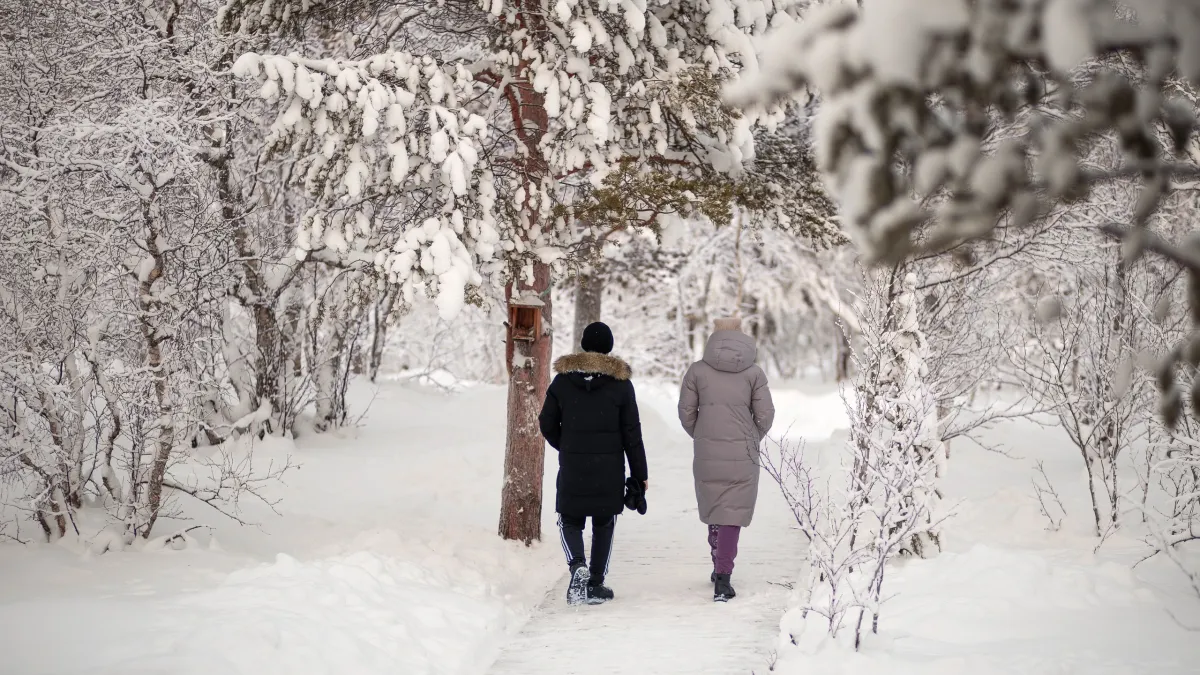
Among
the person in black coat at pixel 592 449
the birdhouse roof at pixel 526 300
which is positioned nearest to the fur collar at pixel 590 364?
the person in black coat at pixel 592 449

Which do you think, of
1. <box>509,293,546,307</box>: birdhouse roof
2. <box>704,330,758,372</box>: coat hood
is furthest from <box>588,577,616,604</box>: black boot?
<box>509,293,546,307</box>: birdhouse roof

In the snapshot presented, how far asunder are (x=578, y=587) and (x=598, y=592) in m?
0.16

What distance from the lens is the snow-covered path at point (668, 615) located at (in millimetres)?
5207

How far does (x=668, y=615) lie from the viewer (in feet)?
20.4

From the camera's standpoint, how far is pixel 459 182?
21.9 feet

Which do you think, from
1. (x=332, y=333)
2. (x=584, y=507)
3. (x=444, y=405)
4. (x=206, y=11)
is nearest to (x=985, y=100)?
(x=584, y=507)

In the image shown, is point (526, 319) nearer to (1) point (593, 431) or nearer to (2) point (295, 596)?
(1) point (593, 431)

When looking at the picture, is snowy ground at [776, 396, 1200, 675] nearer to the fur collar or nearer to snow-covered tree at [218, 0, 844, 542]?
the fur collar

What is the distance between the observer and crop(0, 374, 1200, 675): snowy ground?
4613 millimetres

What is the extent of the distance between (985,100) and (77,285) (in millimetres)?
6106

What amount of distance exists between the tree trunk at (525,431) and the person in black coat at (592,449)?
3.85 feet

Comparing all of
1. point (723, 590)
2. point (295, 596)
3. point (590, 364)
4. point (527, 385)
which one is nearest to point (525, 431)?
point (527, 385)

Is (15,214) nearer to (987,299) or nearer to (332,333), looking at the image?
(332,333)

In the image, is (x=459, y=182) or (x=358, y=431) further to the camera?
(x=358, y=431)
